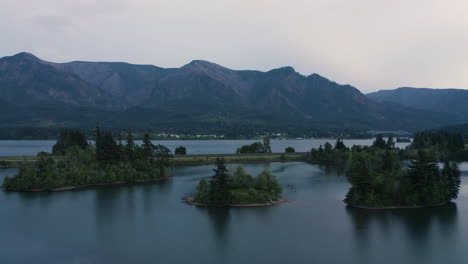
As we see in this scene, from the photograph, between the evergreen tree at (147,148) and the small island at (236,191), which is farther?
the evergreen tree at (147,148)

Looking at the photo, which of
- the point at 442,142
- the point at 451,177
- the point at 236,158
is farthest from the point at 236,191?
the point at 442,142

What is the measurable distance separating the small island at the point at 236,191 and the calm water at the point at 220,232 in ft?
8.58

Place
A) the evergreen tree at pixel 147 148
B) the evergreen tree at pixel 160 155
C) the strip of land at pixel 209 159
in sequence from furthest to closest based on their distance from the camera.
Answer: the strip of land at pixel 209 159, the evergreen tree at pixel 147 148, the evergreen tree at pixel 160 155

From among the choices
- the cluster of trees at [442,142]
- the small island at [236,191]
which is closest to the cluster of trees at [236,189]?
the small island at [236,191]

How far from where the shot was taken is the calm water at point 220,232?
45.9 meters

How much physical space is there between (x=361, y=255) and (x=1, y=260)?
38.6 m

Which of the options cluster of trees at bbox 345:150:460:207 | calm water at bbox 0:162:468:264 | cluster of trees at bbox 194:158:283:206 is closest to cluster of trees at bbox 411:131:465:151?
calm water at bbox 0:162:468:264

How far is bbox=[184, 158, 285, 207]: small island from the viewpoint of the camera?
223ft

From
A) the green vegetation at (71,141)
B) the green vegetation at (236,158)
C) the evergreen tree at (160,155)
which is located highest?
the green vegetation at (71,141)

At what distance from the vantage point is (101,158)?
100062 mm

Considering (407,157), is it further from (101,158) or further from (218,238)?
(218,238)

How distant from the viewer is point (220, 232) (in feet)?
179

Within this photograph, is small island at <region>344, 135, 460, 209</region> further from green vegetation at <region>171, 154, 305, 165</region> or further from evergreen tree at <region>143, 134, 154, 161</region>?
green vegetation at <region>171, 154, 305, 165</region>

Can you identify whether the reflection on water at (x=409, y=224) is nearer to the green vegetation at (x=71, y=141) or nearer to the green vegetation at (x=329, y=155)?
the green vegetation at (x=329, y=155)
